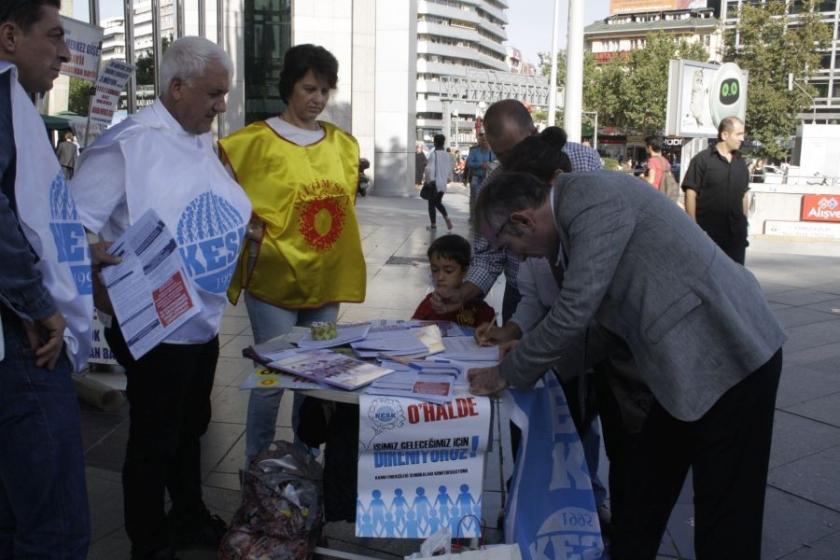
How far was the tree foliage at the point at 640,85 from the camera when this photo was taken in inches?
Result: 2266

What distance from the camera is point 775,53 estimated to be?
33438 mm

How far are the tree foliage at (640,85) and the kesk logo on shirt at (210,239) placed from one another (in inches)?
2159

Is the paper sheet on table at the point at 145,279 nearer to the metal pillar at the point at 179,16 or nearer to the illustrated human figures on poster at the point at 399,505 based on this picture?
the illustrated human figures on poster at the point at 399,505

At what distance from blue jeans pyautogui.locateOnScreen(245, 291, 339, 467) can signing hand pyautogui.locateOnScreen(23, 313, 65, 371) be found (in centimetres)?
132

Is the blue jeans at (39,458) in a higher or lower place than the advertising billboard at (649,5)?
lower

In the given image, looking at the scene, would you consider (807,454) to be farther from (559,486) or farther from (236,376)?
(236,376)

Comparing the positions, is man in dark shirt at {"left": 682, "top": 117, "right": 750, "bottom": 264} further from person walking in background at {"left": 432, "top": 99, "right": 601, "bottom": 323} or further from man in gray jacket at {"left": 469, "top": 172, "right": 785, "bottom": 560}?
man in gray jacket at {"left": 469, "top": 172, "right": 785, "bottom": 560}

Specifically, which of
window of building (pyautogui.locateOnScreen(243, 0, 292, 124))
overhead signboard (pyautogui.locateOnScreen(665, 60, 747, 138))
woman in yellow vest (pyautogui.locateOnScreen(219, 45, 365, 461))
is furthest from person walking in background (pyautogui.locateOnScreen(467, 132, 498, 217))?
woman in yellow vest (pyautogui.locateOnScreen(219, 45, 365, 461))

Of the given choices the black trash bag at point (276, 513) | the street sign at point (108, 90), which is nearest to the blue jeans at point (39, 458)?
the black trash bag at point (276, 513)

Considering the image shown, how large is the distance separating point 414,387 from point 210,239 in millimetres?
875

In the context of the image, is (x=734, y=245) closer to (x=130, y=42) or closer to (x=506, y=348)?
(x=506, y=348)

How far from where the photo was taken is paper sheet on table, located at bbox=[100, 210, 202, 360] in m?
2.62

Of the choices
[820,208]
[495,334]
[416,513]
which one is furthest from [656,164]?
[416,513]

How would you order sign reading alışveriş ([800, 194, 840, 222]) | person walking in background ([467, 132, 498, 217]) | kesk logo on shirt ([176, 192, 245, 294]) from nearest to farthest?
kesk logo on shirt ([176, 192, 245, 294])
person walking in background ([467, 132, 498, 217])
sign reading alışveriş ([800, 194, 840, 222])
